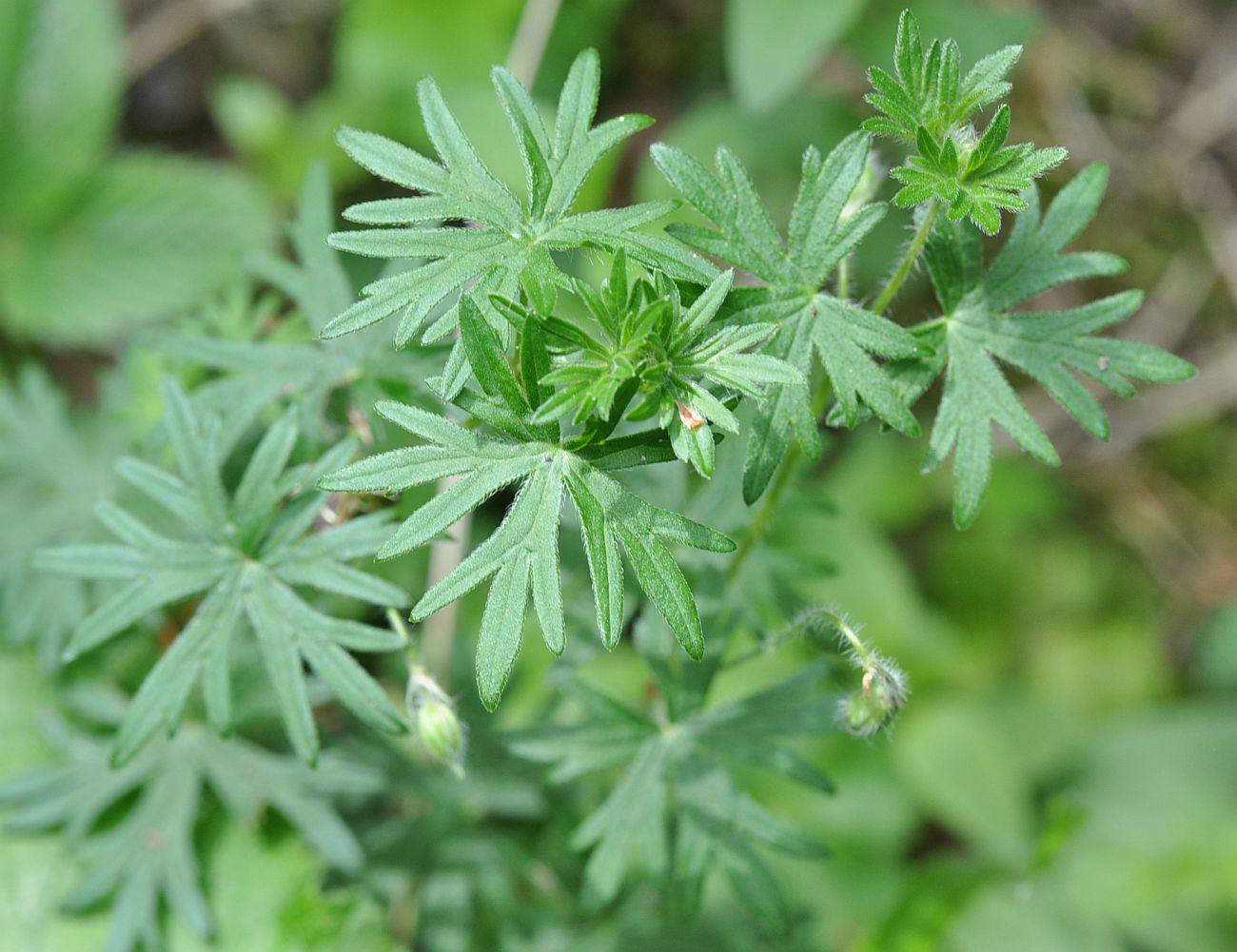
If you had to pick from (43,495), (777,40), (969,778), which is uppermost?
(777,40)

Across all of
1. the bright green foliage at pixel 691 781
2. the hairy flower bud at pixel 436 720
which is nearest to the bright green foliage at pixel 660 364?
the hairy flower bud at pixel 436 720

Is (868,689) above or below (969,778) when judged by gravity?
above

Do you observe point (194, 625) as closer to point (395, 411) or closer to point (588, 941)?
point (395, 411)

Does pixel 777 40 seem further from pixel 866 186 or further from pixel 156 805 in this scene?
pixel 156 805

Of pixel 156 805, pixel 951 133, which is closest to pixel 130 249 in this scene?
pixel 156 805

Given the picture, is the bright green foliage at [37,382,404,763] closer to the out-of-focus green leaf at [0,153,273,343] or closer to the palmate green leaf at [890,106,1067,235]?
the palmate green leaf at [890,106,1067,235]

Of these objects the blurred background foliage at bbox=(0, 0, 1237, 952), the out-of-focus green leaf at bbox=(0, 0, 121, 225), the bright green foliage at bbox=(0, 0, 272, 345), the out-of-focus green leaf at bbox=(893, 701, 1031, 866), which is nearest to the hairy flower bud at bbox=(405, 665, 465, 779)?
the blurred background foliage at bbox=(0, 0, 1237, 952)

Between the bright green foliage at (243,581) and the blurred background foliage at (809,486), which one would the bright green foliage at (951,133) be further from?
the blurred background foliage at (809,486)
